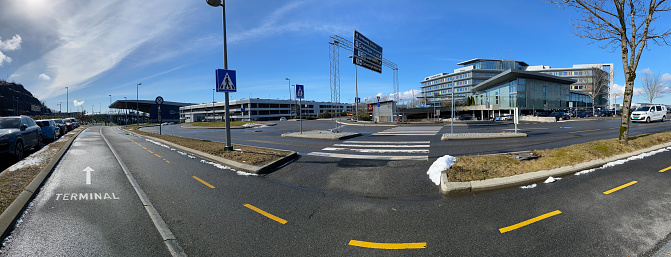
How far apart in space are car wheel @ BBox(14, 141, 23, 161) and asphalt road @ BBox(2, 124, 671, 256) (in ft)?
18.4

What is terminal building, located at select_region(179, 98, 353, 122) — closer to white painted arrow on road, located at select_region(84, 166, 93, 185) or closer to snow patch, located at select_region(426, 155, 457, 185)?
white painted arrow on road, located at select_region(84, 166, 93, 185)

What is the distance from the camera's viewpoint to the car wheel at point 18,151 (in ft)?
29.3

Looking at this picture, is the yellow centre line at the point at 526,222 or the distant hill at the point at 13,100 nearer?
the yellow centre line at the point at 526,222

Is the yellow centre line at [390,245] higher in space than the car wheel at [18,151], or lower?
lower

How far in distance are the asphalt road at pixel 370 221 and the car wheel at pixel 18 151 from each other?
561 centimetres

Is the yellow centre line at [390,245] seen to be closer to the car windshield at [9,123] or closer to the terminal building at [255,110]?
the car windshield at [9,123]

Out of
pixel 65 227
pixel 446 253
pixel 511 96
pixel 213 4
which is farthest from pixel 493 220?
pixel 511 96

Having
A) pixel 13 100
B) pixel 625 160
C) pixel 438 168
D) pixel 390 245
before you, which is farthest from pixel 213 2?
pixel 13 100

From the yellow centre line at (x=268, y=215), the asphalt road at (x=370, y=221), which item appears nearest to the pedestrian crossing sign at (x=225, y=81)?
the asphalt road at (x=370, y=221)

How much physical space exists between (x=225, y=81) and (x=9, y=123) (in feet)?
27.8

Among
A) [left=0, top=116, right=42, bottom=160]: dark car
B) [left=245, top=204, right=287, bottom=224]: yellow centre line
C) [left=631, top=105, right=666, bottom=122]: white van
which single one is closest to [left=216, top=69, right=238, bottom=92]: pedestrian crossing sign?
[left=245, top=204, right=287, bottom=224]: yellow centre line

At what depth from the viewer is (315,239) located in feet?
10.9

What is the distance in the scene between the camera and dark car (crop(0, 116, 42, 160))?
843 cm

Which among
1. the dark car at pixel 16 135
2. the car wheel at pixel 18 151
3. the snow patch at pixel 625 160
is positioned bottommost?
the snow patch at pixel 625 160
